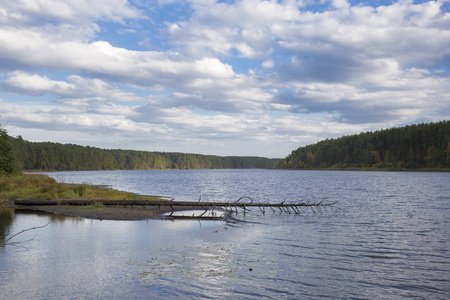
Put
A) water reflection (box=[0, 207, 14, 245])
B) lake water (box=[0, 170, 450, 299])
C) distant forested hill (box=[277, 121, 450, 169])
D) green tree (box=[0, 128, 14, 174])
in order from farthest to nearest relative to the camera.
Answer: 1. distant forested hill (box=[277, 121, 450, 169])
2. green tree (box=[0, 128, 14, 174])
3. water reflection (box=[0, 207, 14, 245])
4. lake water (box=[0, 170, 450, 299])

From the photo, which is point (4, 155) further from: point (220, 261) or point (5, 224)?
point (220, 261)

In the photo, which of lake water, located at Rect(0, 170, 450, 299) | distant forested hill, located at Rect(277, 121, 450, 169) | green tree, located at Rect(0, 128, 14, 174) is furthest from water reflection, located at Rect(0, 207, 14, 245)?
distant forested hill, located at Rect(277, 121, 450, 169)

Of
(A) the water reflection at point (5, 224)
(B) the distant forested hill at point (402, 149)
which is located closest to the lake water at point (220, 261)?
(A) the water reflection at point (5, 224)

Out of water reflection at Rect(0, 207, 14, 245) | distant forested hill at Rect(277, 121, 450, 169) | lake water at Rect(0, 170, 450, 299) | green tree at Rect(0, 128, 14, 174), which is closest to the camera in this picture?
lake water at Rect(0, 170, 450, 299)

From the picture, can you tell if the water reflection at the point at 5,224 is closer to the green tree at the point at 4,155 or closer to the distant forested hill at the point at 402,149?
the green tree at the point at 4,155

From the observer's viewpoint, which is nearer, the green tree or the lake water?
the lake water

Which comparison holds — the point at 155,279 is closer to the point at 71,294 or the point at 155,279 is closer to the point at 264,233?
the point at 71,294

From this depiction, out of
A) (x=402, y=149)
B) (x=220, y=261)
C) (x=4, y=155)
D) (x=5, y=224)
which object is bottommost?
A: (x=220, y=261)

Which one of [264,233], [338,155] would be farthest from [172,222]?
[338,155]

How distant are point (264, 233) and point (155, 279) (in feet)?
33.4

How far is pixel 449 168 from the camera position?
134m

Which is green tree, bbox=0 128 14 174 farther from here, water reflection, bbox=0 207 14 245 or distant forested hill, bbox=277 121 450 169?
distant forested hill, bbox=277 121 450 169

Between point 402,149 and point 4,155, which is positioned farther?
point 402,149

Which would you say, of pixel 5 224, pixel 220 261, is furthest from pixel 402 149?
pixel 5 224
